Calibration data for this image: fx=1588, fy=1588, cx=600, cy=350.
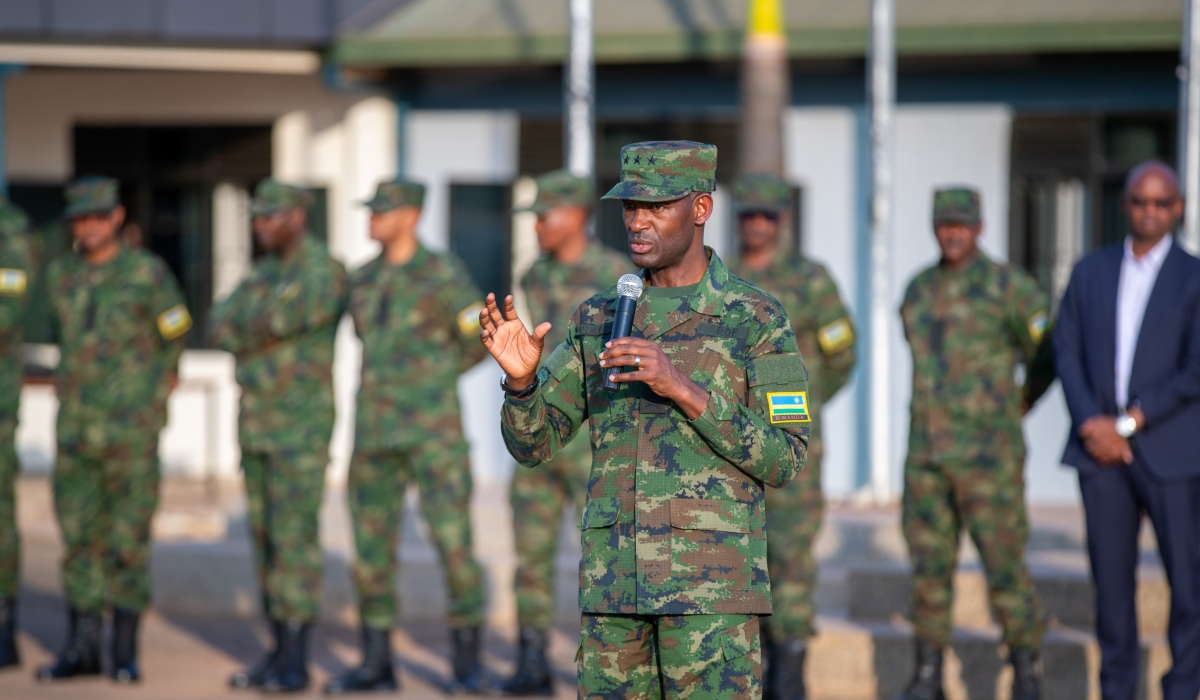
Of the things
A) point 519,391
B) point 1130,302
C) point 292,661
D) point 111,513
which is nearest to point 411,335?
point 292,661

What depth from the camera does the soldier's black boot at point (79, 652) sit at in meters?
7.34

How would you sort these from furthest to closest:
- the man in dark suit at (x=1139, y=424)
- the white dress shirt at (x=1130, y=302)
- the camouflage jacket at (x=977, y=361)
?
the camouflage jacket at (x=977, y=361)
the white dress shirt at (x=1130, y=302)
the man in dark suit at (x=1139, y=424)

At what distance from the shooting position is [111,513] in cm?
745

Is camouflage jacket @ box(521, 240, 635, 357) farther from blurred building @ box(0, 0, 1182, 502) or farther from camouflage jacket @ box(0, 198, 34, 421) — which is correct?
blurred building @ box(0, 0, 1182, 502)

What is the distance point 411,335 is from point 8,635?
2.48 m

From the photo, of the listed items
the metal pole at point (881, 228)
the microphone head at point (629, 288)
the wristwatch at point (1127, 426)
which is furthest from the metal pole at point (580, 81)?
the microphone head at point (629, 288)

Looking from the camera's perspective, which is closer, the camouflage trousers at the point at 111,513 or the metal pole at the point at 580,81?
the camouflage trousers at the point at 111,513

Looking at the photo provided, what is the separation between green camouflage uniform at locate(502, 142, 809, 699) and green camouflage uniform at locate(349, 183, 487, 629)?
307 cm

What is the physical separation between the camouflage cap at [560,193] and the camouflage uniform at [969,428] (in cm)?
160

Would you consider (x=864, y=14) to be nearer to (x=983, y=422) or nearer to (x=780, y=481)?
(x=983, y=422)

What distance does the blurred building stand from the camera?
10.7 meters

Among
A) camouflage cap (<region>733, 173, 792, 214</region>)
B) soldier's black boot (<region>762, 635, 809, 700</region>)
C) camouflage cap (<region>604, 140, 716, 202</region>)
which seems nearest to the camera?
camouflage cap (<region>604, 140, 716, 202</region>)

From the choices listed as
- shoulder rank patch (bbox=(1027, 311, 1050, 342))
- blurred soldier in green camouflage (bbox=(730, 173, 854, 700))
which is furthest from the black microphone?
shoulder rank patch (bbox=(1027, 311, 1050, 342))

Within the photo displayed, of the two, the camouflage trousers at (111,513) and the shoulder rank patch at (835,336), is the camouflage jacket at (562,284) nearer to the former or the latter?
the shoulder rank patch at (835,336)
